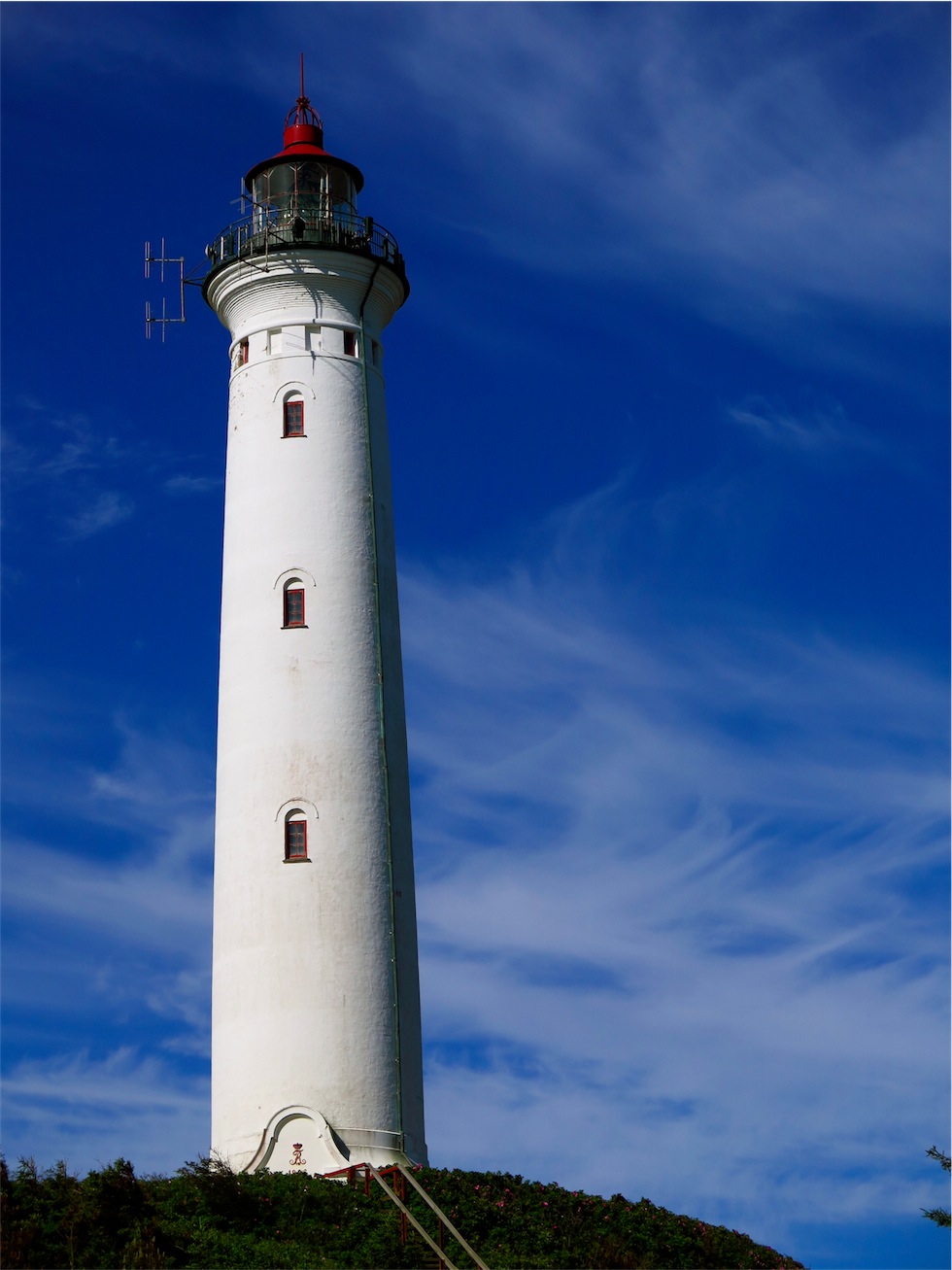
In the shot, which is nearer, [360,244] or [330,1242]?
[330,1242]

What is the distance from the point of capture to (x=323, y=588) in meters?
40.5

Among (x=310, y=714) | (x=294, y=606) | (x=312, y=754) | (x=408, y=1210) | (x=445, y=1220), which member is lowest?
(x=445, y=1220)

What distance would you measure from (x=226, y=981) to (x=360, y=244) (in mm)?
16808

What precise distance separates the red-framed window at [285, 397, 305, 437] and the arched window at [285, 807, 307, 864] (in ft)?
28.2

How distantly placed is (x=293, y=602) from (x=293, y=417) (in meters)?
4.40

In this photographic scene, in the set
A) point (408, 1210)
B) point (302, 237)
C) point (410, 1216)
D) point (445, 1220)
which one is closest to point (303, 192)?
point (302, 237)

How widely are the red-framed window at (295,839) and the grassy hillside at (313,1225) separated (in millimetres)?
6666

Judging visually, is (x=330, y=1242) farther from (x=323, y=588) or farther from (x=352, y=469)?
(x=352, y=469)

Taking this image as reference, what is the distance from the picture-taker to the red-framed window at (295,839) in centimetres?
3872

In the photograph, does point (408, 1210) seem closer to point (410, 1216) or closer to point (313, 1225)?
point (410, 1216)

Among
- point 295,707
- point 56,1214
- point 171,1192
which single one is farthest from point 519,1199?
point 295,707

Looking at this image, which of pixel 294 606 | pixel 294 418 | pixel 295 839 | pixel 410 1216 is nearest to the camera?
pixel 410 1216

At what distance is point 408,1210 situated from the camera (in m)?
33.4

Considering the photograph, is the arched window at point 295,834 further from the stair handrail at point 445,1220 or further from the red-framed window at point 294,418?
the red-framed window at point 294,418
